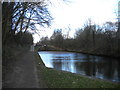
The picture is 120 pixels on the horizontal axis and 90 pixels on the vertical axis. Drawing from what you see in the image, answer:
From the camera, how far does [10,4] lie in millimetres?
7930

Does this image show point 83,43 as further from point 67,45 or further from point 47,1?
point 47,1

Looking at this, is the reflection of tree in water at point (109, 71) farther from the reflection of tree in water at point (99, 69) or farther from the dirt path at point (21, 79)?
the dirt path at point (21, 79)

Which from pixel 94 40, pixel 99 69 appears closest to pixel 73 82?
pixel 99 69

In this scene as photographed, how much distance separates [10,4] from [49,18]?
400 cm

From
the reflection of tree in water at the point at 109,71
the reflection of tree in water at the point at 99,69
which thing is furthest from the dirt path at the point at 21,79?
the reflection of tree in water at the point at 109,71

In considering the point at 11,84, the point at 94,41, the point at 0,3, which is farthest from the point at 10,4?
the point at 94,41

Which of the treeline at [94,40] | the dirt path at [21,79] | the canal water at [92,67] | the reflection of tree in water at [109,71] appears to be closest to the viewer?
the dirt path at [21,79]

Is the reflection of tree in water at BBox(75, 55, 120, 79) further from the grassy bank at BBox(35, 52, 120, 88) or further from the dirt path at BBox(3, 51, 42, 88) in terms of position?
the dirt path at BBox(3, 51, 42, 88)

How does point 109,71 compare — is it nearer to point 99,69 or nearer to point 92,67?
point 99,69

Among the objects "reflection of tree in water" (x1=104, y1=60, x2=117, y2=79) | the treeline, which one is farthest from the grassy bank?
the treeline

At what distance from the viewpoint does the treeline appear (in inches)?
1064

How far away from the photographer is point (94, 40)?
132ft

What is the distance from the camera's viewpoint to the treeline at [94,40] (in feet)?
88.7

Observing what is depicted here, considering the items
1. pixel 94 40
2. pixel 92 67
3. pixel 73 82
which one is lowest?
pixel 92 67
